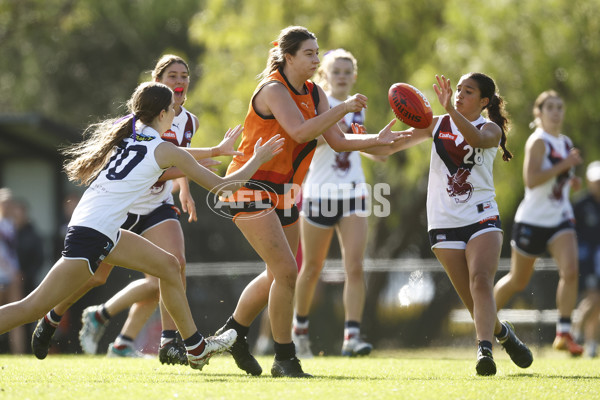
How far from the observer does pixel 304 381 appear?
6.25 metres

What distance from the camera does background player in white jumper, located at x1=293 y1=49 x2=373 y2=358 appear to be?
9242mm

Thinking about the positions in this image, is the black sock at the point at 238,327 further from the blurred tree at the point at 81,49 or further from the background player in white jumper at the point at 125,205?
the blurred tree at the point at 81,49

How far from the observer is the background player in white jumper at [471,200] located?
6746 mm

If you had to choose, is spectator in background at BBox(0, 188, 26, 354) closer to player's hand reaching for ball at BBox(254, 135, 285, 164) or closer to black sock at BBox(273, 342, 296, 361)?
black sock at BBox(273, 342, 296, 361)

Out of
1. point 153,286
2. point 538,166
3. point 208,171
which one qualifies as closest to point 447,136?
point 208,171

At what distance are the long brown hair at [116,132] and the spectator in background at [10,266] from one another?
19.7 feet

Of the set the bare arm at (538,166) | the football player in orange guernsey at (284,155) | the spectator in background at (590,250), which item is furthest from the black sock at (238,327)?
the spectator in background at (590,250)

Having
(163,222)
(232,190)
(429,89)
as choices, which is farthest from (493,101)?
(429,89)

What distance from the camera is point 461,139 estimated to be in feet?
23.0

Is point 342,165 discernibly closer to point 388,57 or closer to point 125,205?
point 125,205

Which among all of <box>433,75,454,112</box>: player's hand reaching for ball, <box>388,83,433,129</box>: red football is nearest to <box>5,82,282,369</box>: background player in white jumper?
<box>388,83,433,129</box>: red football

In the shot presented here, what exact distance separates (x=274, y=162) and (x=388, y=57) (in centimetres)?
1156

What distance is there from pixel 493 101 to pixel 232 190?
227 centimetres

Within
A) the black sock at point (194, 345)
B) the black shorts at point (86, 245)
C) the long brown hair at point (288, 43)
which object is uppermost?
the long brown hair at point (288, 43)
